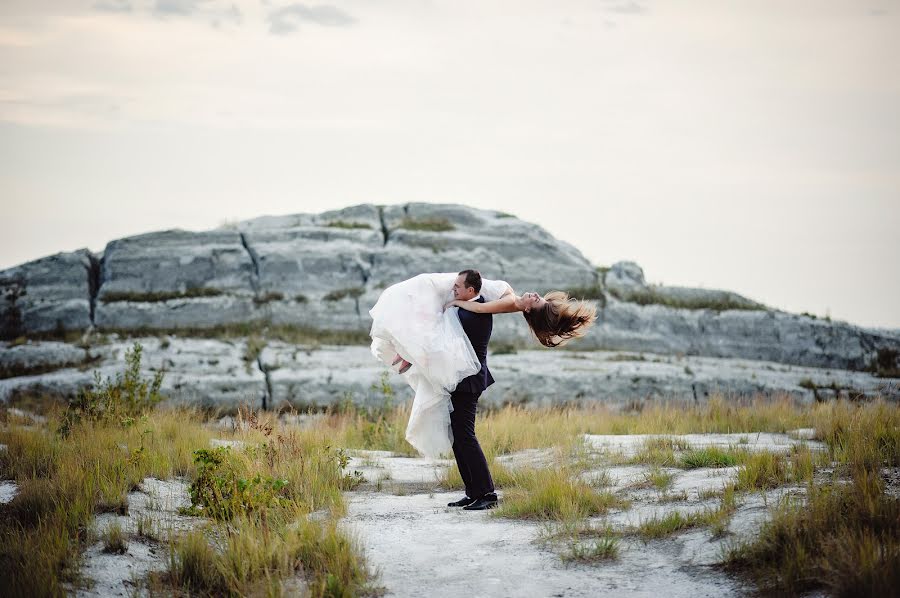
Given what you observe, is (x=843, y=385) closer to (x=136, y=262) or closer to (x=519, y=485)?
(x=519, y=485)

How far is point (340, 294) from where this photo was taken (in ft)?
93.9

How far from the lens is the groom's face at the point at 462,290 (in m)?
7.90

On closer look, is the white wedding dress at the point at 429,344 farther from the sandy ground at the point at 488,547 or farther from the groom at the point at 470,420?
the sandy ground at the point at 488,547

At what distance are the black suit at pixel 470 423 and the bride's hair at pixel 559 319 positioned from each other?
1.75ft

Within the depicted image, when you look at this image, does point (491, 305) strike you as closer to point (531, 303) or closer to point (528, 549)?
point (531, 303)

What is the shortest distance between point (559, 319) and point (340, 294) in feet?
70.0

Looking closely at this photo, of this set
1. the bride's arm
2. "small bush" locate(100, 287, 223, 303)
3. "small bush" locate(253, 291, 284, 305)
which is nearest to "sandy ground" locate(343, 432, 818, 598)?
the bride's arm

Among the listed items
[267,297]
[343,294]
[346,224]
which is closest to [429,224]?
[346,224]

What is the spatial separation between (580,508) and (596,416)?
750 cm

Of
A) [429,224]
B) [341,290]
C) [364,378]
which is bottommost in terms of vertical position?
[364,378]

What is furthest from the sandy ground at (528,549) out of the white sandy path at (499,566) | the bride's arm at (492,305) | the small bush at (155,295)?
the small bush at (155,295)

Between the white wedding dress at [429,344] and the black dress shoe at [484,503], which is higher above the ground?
the white wedding dress at [429,344]

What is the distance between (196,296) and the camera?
2825cm

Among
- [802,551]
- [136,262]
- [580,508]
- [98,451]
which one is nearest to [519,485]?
[580,508]
